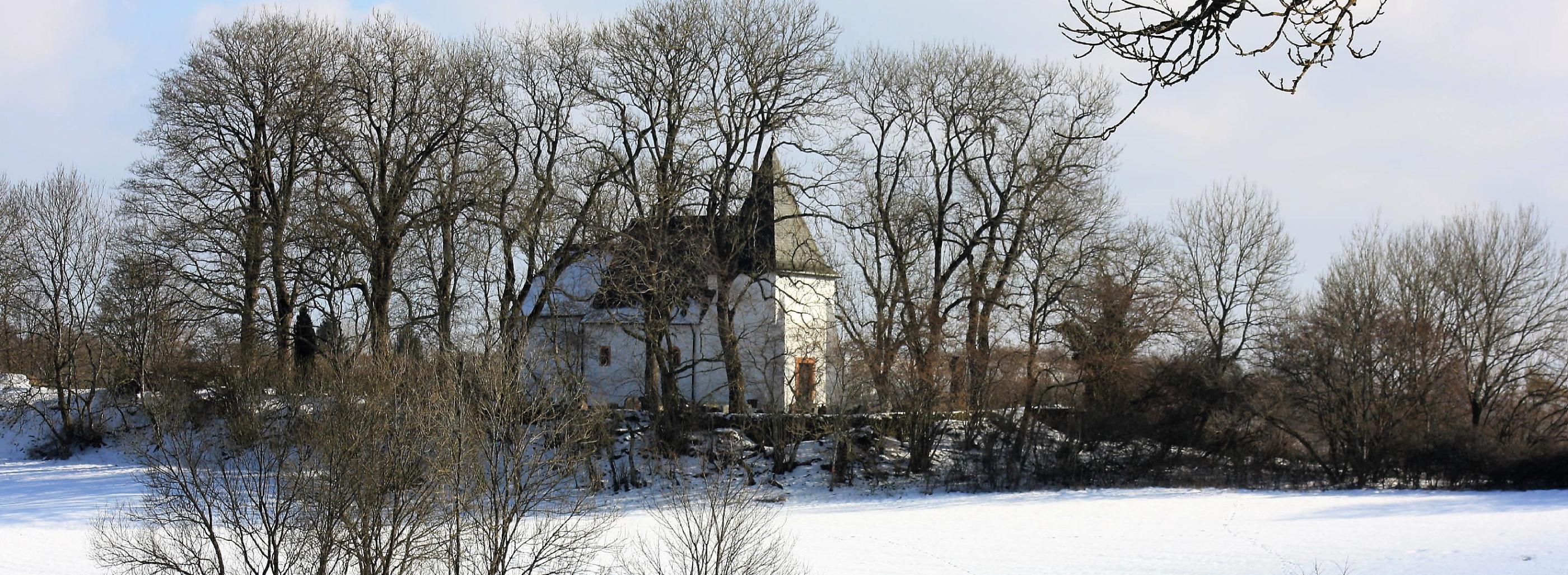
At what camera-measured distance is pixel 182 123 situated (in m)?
32.9

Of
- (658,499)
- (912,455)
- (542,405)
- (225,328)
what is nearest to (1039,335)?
(912,455)

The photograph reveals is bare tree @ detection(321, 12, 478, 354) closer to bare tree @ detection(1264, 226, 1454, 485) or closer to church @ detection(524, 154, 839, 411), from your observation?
church @ detection(524, 154, 839, 411)

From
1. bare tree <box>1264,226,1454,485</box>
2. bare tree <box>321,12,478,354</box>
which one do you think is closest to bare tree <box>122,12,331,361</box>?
bare tree <box>321,12,478,354</box>

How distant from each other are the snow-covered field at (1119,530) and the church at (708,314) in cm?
433

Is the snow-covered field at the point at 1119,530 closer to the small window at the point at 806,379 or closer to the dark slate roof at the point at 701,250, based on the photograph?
the small window at the point at 806,379

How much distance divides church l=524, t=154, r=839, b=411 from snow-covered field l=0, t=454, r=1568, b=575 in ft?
14.2

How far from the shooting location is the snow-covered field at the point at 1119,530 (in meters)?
19.8

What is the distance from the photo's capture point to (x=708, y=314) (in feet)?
123

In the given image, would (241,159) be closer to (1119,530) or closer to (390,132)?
(390,132)

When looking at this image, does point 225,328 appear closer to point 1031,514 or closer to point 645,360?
point 645,360

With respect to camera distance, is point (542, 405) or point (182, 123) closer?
point (542, 405)

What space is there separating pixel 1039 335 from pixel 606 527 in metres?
14.2

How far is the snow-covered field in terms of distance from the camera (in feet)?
64.8

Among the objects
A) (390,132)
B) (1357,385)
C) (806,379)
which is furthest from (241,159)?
(1357,385)
